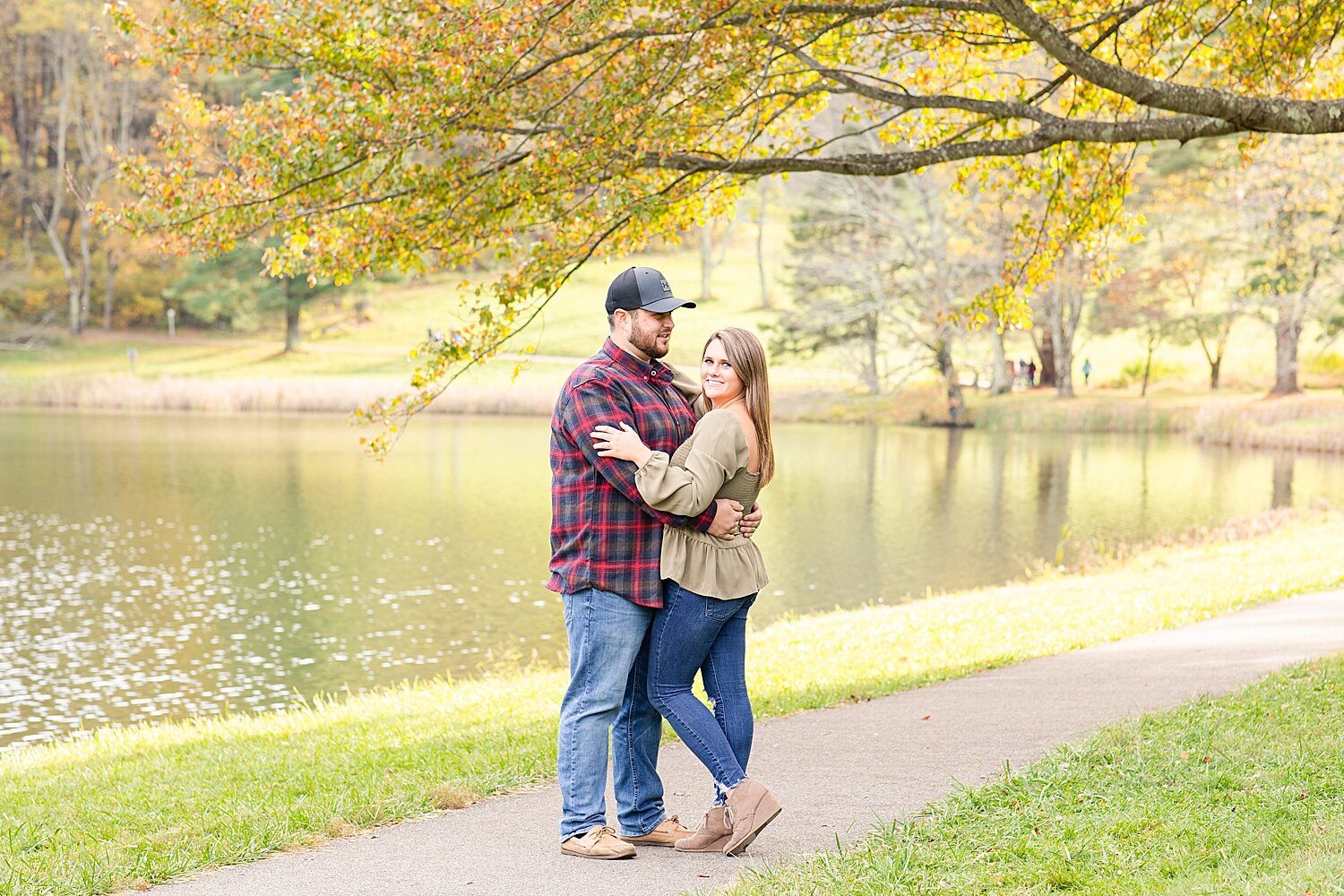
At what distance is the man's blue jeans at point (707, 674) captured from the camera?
490 centimetres

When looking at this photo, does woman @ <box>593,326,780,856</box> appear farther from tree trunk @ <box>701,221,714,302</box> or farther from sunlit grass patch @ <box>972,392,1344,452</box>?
tree trunk @ <box>701,221,714,302</box>

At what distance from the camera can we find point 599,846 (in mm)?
4953

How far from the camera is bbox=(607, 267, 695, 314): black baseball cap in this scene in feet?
16.0

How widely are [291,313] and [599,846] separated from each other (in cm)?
5508

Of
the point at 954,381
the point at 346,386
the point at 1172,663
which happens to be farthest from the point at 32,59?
the point at 1172,663

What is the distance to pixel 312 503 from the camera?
80.1ft

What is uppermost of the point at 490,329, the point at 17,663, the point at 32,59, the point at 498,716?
the point at 32,59

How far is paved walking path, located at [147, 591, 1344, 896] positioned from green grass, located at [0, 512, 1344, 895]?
259 millimetres

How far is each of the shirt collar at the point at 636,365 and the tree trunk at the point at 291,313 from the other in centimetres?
5342

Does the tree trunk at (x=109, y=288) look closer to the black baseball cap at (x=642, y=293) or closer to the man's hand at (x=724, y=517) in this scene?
the black baseball cap at (x=642, y=293)

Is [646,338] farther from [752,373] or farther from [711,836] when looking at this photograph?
[711,836]

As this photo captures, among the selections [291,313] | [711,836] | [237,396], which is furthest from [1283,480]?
[291,313]

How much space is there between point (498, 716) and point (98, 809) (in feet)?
8.55

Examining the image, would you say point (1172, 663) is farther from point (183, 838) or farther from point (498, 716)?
point (183, 838)
